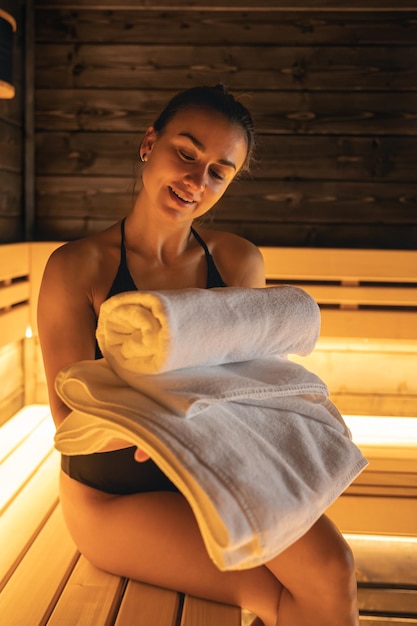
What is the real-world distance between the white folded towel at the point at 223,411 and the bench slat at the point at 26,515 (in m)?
0.51

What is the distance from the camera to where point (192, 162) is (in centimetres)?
142

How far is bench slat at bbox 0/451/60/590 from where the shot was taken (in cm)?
154

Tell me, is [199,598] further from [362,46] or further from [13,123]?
[362,46]

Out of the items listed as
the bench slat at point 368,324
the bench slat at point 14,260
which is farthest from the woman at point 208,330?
the bench slat at point 368,324

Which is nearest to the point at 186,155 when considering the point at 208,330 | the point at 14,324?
the point at 208,330

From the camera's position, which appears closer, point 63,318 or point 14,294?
point 63,318

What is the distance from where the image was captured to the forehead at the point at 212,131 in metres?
1.42

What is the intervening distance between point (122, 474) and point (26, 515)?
520 mm

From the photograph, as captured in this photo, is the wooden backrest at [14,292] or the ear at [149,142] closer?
the ear at [149,142]

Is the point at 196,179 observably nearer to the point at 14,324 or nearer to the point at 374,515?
the point at 14,324

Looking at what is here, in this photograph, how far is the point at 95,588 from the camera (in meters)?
1.35

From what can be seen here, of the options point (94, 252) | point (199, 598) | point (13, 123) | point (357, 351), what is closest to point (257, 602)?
point (199, 598)

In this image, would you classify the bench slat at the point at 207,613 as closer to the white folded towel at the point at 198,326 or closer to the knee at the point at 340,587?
the knee at the point at 340,587

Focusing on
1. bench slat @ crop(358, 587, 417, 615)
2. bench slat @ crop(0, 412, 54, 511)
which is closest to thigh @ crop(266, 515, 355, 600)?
bench slat @ crop(0, 412, 54, 511)
